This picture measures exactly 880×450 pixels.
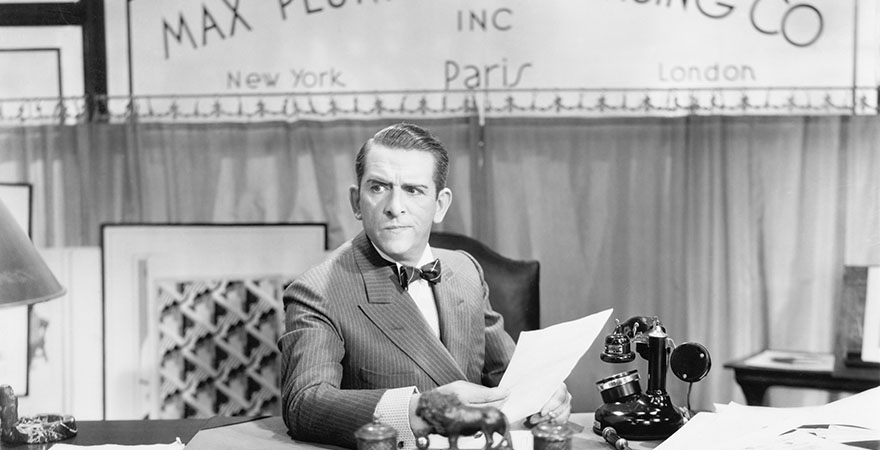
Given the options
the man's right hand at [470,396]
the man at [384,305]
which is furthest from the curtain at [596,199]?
the man's right hand at [470,396]

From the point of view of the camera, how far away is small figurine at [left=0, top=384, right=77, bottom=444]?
65.4 inches

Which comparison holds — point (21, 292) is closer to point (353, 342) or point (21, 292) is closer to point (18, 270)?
point (18, 270)

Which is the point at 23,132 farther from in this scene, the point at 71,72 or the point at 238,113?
the point at 238,113

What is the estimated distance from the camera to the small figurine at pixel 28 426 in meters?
1.66

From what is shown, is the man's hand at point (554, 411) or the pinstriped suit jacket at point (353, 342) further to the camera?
the man's hand at point (554, 411)

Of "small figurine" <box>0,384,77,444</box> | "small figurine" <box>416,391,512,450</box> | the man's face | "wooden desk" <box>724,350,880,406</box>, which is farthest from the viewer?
"wooden desk" <box>724,350,880,406</box>

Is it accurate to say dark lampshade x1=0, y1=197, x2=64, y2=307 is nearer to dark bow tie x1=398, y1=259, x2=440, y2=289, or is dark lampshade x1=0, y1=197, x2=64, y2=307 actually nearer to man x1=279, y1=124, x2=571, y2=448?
man x1=279, y1=124, x2=571, y2=448

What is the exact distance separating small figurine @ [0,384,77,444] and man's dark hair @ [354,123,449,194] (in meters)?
0.85

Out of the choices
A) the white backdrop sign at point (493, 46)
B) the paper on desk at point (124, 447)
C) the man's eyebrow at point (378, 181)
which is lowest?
the paper on desk at point (124, 447)

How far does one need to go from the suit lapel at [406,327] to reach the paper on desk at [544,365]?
0.19 m

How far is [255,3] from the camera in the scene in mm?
3482

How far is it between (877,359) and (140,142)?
3.16 metres

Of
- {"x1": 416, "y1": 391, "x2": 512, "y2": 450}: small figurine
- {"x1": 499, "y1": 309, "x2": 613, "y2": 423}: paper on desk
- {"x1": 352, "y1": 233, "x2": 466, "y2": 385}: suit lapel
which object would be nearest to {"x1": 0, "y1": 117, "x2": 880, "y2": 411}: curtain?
{"x1": 352, "y1": 233, "x2": 466, "y2": 385}: suit lapel

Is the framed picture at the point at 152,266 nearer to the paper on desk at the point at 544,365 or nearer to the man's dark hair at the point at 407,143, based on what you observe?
the man's dark hair at the point at 407,143
